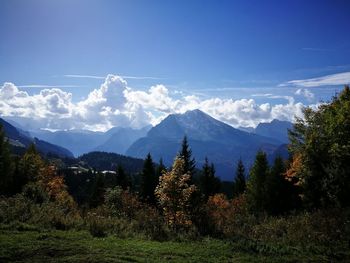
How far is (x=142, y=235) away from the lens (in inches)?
638

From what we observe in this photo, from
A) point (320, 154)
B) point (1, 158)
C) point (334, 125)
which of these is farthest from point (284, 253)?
point (1, 158)

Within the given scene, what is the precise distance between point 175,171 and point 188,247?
1120cm

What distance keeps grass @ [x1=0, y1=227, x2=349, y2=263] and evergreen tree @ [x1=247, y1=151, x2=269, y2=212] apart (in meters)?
41.3

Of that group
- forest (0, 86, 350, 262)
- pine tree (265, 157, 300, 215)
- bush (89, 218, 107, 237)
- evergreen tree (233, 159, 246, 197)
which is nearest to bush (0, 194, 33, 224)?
forest (0, 86, 350, 262)

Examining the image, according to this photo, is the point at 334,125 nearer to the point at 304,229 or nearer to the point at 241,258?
the point at 304,229

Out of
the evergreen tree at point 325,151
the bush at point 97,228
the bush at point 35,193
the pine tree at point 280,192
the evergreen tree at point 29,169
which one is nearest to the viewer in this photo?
the bush at point 97,228

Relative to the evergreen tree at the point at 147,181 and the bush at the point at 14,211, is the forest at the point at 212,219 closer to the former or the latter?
the bush at the point at 14,211

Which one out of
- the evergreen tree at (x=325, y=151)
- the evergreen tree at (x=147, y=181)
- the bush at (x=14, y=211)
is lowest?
the evergreen tree at (x=147, y=181)

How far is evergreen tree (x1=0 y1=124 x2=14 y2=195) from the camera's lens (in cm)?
5097

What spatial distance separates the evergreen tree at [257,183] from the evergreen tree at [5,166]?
37.4m

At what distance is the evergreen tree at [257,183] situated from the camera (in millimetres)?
55250

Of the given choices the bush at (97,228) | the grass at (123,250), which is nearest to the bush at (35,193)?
the bush at (97,228)

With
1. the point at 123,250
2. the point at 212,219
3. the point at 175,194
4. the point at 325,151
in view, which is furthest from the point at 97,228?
the point at 325,151

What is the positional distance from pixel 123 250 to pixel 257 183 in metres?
47.4
